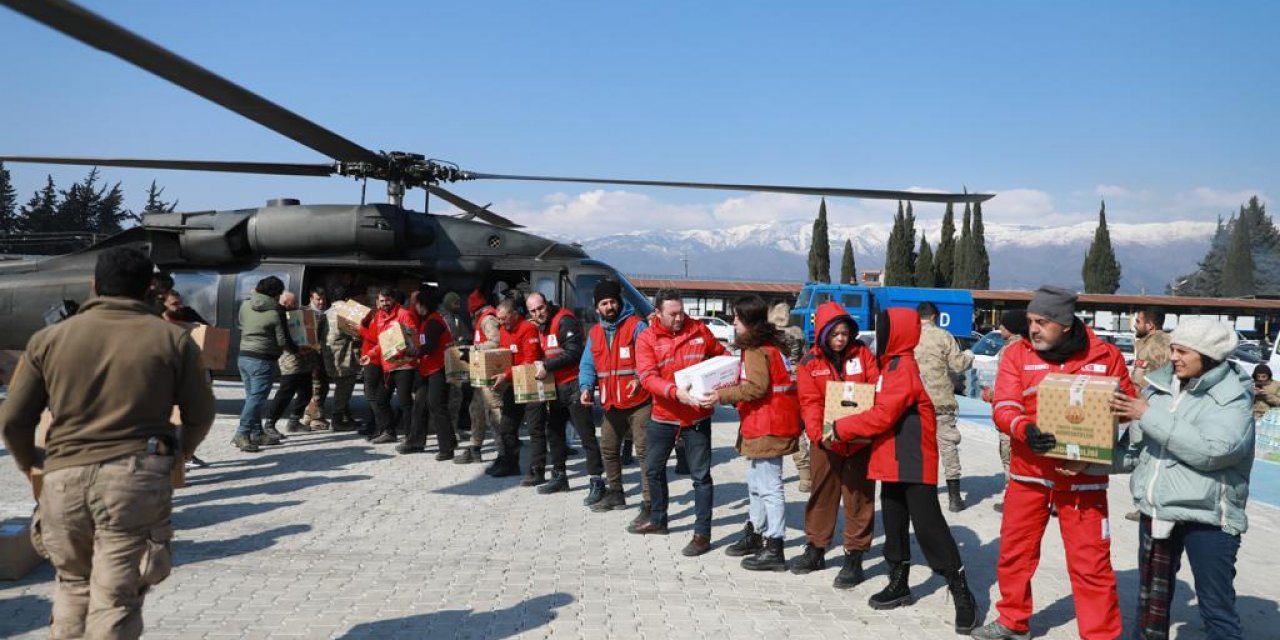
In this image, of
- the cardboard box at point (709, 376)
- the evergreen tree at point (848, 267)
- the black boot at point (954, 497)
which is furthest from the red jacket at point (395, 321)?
the evergreen tree at point (848, 267)

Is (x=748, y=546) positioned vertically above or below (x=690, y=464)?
below

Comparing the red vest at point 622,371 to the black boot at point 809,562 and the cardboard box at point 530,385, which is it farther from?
the black boot at point 809,562

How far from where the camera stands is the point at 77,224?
35688 mm

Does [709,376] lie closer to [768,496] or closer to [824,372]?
[824,372]

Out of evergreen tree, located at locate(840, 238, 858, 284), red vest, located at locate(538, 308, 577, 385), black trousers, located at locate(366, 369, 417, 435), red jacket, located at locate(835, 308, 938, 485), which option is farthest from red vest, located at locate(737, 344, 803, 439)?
evergreen tree, located at locate(840, 238, 858, 284)

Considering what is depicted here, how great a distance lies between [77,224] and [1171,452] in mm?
42021

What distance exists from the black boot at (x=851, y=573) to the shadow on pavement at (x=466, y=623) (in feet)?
5.90

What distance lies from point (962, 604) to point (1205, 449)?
1523 millimetres

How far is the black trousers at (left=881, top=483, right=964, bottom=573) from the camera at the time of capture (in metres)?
4.61

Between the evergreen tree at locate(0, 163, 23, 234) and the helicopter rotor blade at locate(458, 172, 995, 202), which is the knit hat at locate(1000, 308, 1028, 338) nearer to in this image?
the helicopter rotor blade at locate(458, 172, 995, 202)

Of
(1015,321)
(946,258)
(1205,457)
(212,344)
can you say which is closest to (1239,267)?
(946,258)

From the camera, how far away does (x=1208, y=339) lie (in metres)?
3.66

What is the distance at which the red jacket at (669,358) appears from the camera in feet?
19.7

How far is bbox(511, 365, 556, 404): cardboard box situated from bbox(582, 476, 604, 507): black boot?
893 mm
